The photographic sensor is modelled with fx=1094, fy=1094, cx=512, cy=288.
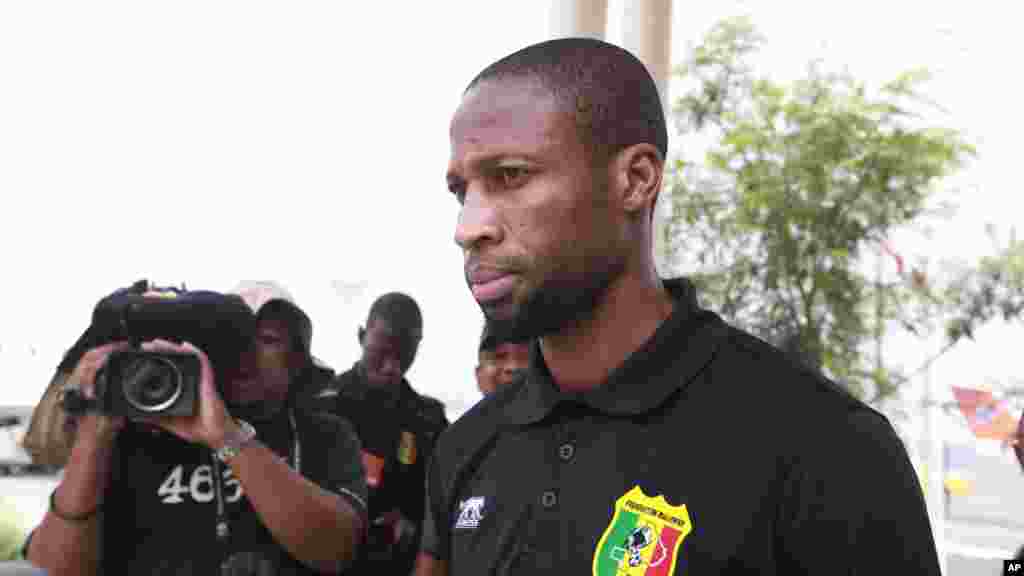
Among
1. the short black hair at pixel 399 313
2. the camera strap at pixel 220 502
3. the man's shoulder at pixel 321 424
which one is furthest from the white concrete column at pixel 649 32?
the camera strap at pixel 220 502

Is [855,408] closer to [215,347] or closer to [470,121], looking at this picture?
[470,121]

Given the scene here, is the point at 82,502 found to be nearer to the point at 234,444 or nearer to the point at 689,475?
the point at 234,444

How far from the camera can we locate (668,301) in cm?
133

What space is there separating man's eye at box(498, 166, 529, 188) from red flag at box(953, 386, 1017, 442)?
17.8 feet

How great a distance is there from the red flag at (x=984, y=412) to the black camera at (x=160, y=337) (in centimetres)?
492

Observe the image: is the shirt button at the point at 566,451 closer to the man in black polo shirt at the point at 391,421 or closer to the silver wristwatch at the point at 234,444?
the silver wristwatch at the point at 234,444

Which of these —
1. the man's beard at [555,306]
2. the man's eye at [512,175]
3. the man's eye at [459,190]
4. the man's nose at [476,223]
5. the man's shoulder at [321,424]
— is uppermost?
the man's eye at [512,175]

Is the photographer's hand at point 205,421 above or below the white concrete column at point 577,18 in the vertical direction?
below

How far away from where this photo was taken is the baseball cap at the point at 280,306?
2.49 metres

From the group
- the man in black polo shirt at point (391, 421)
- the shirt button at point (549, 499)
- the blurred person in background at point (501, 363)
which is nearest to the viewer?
the shirt button at point (549, 499)

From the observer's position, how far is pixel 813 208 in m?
5.56

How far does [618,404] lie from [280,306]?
1.43 meters

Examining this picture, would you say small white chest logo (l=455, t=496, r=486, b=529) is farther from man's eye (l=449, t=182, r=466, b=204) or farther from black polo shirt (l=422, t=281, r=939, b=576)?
man's eye (l=449, t=182, r=466, b=204)

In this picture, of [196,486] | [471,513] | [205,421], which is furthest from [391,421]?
[471,513]
